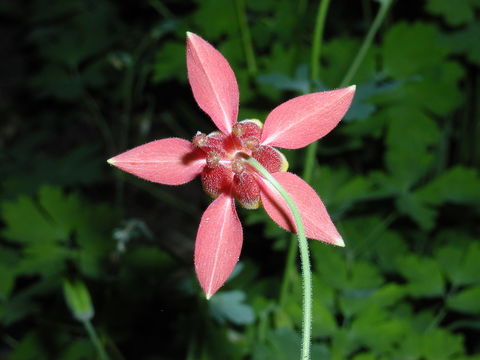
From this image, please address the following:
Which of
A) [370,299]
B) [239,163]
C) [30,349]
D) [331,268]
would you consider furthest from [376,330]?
[30,349]

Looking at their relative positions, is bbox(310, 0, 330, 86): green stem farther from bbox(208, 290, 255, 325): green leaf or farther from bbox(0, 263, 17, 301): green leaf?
bbox(0, 263, 17, 301): green leaf

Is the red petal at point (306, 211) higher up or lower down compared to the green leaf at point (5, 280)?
higher up

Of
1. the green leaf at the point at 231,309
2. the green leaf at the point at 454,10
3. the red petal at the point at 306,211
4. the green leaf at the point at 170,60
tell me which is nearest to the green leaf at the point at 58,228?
the green leaf at the point at 231,309

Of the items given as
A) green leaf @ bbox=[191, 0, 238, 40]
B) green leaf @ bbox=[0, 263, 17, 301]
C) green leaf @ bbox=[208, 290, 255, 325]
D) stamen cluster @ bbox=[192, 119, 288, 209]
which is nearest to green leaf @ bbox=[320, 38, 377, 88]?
green leaf @ bbox=[191, 0, 238, 40]

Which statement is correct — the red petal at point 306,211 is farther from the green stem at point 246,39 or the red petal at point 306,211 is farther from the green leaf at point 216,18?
the green leaf at point 216,18

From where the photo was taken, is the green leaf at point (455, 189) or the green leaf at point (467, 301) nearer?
the green leaf at point (467, 301)

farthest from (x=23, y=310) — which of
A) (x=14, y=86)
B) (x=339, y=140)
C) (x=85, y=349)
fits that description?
(x=14, y=86)

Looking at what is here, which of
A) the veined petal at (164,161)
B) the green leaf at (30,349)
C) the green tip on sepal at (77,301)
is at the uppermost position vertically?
the veined petal at (164,161)
